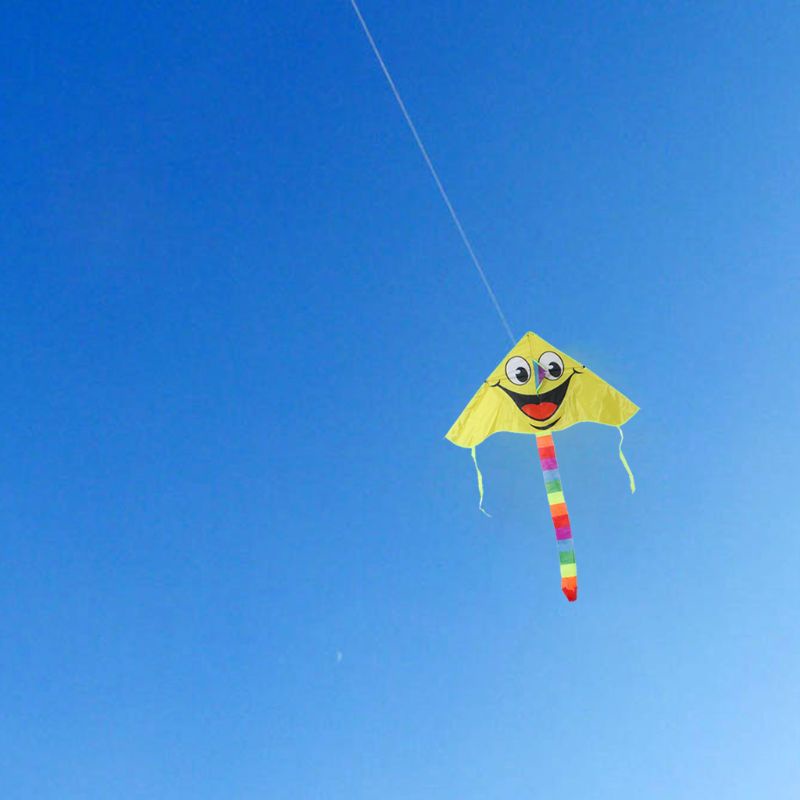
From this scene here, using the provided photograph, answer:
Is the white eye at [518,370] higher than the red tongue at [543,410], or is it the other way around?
the white eye at [518,370]

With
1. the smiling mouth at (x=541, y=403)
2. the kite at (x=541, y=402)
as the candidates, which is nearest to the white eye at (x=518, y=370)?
the kite at (x=541, y=402)

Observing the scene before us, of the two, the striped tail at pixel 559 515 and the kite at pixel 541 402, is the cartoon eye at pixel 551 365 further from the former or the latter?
the striped tail at pixel 559 515

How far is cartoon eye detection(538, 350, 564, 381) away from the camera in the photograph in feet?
20.5

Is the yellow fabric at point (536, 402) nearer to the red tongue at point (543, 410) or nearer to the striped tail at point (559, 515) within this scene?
the red tongue at point (543, 410)

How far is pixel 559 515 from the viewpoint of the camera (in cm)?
601

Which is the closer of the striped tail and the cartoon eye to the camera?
the striped tail

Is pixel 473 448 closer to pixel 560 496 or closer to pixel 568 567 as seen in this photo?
pixel 560 496

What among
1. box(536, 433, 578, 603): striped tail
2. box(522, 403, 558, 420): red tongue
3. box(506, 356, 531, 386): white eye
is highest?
box(506, 356, 531, 386): white eye

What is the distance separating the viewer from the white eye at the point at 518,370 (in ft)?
20.5

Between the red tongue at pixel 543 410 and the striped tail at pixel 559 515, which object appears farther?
the red tongue at pixel 543 410

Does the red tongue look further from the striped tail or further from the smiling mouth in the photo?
the striped tail

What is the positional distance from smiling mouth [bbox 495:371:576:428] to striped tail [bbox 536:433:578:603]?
0.61ft

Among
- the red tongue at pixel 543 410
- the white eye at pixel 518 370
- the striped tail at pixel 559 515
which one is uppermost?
the white eye at pixel 518 370

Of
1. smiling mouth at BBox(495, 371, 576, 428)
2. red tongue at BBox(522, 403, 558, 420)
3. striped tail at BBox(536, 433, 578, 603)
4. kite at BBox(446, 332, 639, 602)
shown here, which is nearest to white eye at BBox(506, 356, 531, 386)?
kite at BBox(446, 332, 639, 602)
